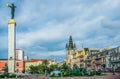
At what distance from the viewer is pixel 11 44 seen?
61375 millimetres

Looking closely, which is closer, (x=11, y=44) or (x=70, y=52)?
(x=11, y=44)

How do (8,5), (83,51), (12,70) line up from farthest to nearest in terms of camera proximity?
1. (83,51)
2. (8,5)
3. (12,70)

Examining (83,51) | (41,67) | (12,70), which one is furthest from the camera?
(83,51)

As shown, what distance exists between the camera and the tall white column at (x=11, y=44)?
6047 cm

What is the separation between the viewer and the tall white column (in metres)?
60.5

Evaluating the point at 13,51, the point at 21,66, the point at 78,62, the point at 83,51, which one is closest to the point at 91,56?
the point at 83,51

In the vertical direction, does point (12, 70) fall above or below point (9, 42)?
below

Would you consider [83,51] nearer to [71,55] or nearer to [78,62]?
[78,62]

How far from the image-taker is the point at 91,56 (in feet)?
336

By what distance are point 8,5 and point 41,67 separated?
29948mm

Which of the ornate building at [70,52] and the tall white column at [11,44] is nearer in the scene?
the tall white column at [11,44]

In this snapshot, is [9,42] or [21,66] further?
[21,66]

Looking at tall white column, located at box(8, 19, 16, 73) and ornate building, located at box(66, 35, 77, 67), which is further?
ornate building, located at box(66, 35, 77, 67)

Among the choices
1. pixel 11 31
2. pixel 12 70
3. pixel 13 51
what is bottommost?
pixel 12 70
